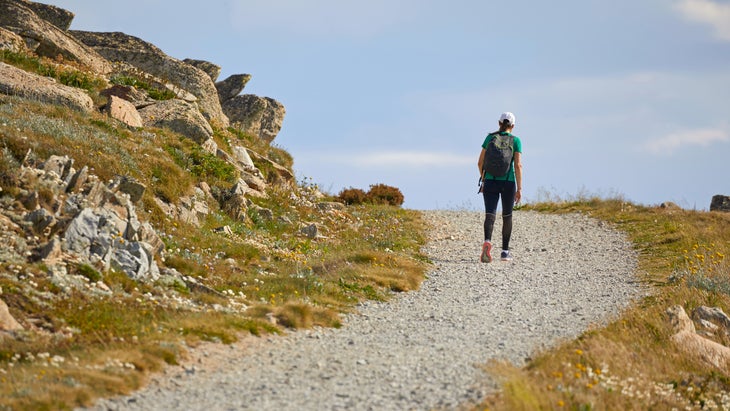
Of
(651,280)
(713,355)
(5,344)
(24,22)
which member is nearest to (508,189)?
(651,280)

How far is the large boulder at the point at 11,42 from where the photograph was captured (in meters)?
27.2

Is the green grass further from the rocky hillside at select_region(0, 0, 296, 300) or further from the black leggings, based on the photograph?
the black leggings

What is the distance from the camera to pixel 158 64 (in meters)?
33.9

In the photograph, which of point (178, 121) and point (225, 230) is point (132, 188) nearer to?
point (225, 230)

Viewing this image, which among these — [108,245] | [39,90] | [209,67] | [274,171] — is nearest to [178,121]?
[39,90]

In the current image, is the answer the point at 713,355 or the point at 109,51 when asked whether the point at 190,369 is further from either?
the point at 109,51

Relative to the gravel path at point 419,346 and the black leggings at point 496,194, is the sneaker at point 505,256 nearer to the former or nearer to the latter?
the gravel path at point 419,346

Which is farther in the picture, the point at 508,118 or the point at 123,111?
the point at 123,111

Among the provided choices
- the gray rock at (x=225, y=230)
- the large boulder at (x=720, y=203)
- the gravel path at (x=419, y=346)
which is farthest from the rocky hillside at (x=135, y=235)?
the large boulder at (x=720, y=203)

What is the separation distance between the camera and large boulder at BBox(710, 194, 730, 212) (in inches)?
1334

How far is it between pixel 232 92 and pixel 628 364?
100 feet

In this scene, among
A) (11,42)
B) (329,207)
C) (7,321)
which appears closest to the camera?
(7,321)

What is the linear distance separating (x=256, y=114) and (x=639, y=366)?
2828 centimetres

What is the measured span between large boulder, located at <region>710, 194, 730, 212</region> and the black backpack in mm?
19629
